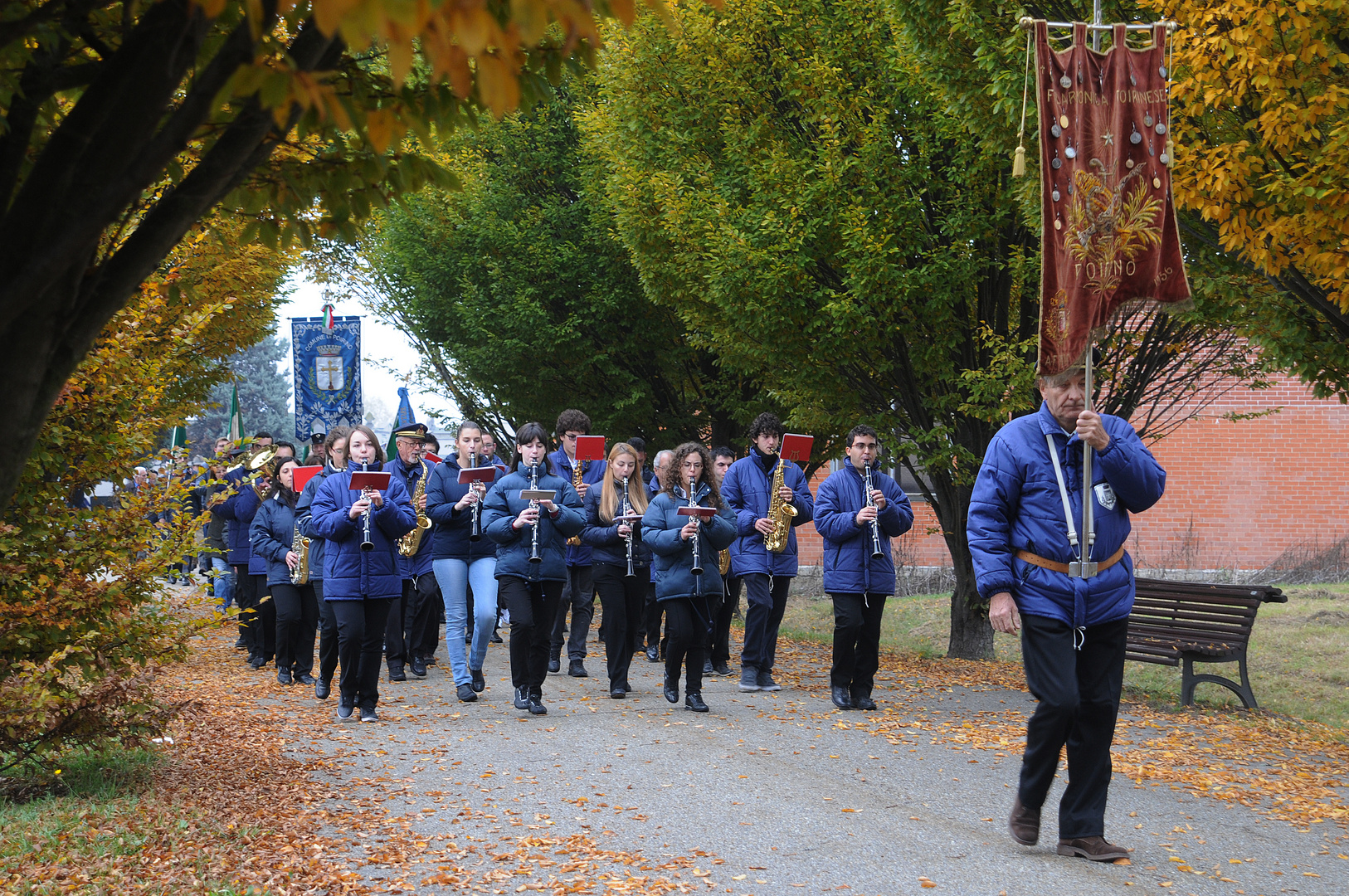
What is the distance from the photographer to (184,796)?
20.6 feet

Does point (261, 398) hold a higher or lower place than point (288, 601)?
higher

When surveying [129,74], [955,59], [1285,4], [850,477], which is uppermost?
[955,59]

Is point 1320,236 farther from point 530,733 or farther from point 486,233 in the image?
point 486,233

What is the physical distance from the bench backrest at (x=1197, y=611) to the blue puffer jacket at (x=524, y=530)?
4592 millimetres

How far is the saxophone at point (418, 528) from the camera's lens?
1090 cm

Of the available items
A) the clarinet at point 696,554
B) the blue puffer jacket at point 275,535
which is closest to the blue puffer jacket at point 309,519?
the blue puffer jacket at point 275,535

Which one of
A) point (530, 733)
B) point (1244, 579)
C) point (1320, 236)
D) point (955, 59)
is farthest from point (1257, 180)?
point (1244, 579)

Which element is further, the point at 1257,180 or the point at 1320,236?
the point at 1257,180

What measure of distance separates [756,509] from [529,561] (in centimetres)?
253

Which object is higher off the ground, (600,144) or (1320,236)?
(600,144)

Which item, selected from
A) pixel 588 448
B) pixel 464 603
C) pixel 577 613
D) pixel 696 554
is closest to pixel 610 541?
pixel 588 448

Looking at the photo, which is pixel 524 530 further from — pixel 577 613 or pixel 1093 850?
pixel 1093 850

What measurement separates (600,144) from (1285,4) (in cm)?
973

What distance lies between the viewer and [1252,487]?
22375 millimetres
